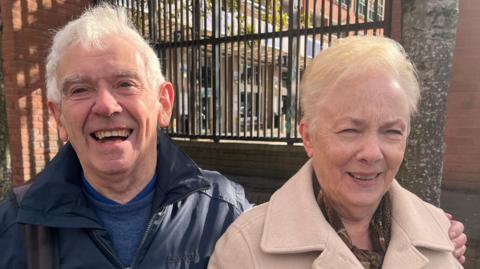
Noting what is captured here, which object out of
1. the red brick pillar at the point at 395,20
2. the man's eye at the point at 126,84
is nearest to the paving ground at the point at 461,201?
the red brick pillar at the point at 395,20

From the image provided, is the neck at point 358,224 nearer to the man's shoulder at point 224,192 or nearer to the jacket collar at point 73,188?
the man's shoulder at point 224,192

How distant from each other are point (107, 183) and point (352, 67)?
1.03 meters

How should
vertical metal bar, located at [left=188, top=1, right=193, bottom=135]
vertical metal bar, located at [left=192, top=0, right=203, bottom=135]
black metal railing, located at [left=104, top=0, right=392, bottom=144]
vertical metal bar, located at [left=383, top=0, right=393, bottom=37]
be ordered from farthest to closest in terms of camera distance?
1. vertical metal bar, located at [left=188, top=1, right=193, bottom=135]
2. vertical metal bar, located at [left=192, top=0, right=203, bottom=135]
3. black metal railing, located at [left=104, top=0, right=392, bottom=144]
4. vertical metal bar, located at [left=383, top=0, right=393, bottom=37]

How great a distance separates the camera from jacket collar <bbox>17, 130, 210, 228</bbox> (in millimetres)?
1428

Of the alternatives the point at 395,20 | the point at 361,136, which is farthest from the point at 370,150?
the point at 395,20

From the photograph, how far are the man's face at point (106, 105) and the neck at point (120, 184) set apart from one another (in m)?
0.02

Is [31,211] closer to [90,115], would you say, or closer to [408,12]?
[90,115]

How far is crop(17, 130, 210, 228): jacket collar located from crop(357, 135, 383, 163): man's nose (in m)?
0.68

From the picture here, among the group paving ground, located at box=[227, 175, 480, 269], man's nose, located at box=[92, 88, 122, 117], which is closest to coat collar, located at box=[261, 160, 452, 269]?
man's nose, located at box=[92, 88, 122, 117]

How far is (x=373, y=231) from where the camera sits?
1554 mm

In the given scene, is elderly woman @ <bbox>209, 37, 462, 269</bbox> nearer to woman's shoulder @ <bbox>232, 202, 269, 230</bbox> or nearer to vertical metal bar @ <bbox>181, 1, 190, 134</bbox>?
woman's shoulder @ <bbox>232, 202, 269, 230</bbox>

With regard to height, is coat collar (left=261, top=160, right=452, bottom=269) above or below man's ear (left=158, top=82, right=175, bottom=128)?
below

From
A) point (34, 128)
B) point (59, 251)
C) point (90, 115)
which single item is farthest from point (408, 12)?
point (34, 128)

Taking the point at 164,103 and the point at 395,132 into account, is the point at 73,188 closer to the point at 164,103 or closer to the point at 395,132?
the point at 164,103
